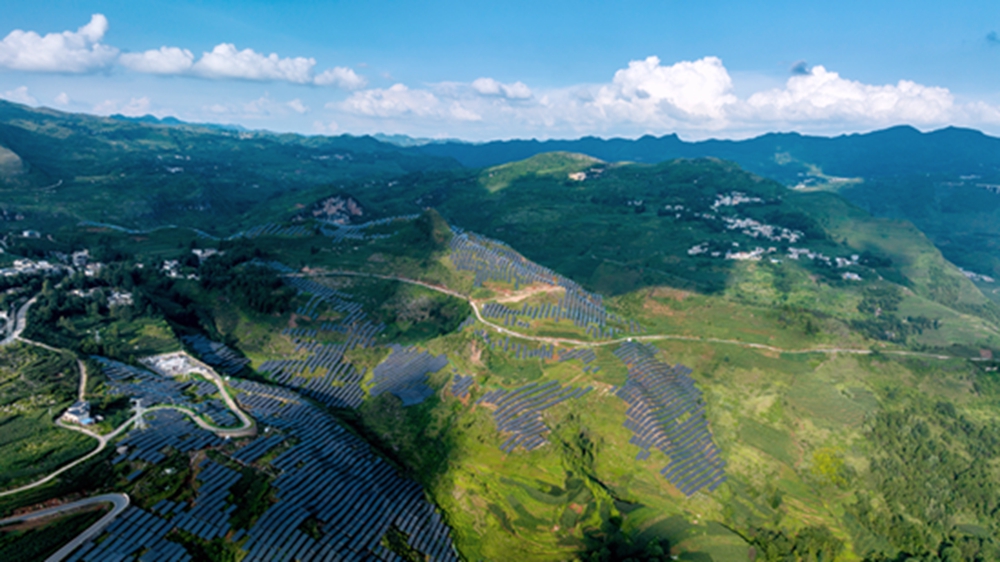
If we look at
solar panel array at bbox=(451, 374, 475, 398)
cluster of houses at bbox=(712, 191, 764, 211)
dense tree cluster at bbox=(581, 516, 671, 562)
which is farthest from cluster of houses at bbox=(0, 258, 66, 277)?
cluster of houses at bbox=(712, 191, 764, 211)

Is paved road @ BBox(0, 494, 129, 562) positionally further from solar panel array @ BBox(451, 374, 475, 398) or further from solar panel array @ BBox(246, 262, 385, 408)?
solar panel array @ BBox(451, 374, 475, 398)

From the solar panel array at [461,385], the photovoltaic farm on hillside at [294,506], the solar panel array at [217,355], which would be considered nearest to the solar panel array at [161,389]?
the photovoltaic farm on hillside at [294,506]

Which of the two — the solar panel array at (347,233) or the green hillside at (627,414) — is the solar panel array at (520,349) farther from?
the solar panel array at (347,233)

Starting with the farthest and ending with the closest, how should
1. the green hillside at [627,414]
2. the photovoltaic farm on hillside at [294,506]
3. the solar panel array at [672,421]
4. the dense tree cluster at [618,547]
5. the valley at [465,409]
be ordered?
the solar panel array at [672,421] → the green hillside at [627,414] → the valley at [465,409] → the dense tree cluster at [618,547] → the photovoltaic farm on hillside at [294,506]

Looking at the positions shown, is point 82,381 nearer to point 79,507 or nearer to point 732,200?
point 79,507

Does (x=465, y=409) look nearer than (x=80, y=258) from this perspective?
Yes

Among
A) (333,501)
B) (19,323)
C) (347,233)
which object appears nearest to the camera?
(333,501)

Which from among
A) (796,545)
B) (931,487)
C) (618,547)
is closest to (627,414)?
(618,547)
